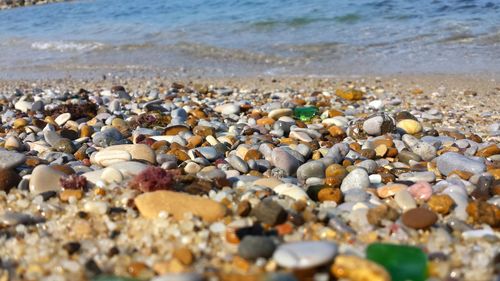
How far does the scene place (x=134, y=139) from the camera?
4293 millimetres

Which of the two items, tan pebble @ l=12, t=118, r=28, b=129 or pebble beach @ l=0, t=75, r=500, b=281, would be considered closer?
pebble beach @ l=0, t=75, r=500, b=281

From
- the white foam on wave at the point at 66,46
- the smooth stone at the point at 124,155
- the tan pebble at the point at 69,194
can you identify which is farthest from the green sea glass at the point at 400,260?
the white foam on wave at the point at 66,46

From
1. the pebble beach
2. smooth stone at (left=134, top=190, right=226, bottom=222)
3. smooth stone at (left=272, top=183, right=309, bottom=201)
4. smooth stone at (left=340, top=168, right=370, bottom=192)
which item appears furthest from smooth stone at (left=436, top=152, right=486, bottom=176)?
smooth stone at (left=134, top=190, right=226, bottom=222)

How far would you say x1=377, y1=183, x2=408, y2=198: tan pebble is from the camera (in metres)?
2.83

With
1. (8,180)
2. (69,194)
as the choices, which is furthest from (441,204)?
(8,180)

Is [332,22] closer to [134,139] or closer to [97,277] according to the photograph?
[134,139]

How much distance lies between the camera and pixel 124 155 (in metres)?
3.39

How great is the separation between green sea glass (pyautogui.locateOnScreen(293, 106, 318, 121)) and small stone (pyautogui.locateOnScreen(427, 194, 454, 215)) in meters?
2.72

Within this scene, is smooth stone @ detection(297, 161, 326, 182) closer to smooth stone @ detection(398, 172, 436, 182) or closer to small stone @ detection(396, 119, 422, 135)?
smooth stone @ detection(398, 172, 436, 182)

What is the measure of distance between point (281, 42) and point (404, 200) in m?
8.57

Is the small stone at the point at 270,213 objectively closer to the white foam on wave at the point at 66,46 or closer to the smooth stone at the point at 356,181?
the smooth stone at the point at 356,181

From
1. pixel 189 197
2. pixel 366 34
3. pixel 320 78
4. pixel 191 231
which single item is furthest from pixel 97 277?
pixel 366 34

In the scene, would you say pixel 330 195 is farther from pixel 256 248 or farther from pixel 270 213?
pixel 256 248

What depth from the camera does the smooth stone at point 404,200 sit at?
2.58m
